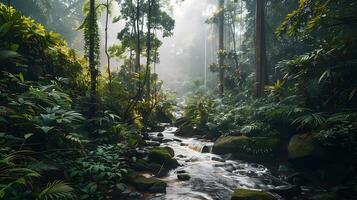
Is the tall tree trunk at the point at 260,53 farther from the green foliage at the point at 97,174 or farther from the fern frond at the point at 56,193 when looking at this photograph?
the fern frond at the point at 56,193

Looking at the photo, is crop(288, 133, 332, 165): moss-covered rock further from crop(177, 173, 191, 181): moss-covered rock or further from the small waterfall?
the small waterfall

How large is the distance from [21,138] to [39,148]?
0.44m

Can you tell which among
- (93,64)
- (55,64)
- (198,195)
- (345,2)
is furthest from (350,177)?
(55,64)

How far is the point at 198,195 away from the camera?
20.0 ft

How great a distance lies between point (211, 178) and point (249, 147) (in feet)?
9.03

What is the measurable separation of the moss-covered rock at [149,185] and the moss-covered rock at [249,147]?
427 cm

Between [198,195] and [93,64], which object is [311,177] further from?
[93,64]

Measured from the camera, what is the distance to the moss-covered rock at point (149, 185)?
6084 mm

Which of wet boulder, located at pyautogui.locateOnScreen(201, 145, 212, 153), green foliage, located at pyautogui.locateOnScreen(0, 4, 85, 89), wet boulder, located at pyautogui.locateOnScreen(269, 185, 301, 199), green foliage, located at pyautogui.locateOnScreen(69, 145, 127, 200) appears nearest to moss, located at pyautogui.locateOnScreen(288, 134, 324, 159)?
wet boulder, located at pyautogui.locateOnScreen(269, 185, 301, 199)

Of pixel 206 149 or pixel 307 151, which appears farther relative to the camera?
pixel 206 149

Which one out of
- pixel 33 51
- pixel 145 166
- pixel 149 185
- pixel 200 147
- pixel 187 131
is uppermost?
pixel 33 51

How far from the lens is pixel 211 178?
7367 mm

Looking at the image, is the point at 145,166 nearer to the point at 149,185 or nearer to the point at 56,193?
the point at 149,185

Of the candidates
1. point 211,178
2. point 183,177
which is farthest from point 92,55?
point 211,178
